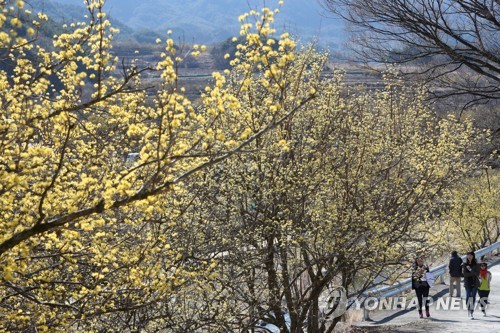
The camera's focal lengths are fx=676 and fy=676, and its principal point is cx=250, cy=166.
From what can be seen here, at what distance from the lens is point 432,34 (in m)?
9.38

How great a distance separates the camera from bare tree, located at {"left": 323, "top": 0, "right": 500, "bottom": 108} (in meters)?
9.30

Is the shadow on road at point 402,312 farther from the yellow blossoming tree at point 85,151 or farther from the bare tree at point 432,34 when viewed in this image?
the yellow blossoming tree at point 85,151

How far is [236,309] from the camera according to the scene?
10875mm

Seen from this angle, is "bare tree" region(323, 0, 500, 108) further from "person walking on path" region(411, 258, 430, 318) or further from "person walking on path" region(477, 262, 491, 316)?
"person walking on path" region(477, 262, 491, 316)

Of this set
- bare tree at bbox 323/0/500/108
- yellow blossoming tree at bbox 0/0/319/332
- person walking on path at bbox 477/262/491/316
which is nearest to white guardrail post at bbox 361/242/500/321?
person walking on path at bbox 477/262/491/316

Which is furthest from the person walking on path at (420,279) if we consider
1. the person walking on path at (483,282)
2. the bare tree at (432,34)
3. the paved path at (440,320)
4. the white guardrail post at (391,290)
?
the bare tree at (432,34)

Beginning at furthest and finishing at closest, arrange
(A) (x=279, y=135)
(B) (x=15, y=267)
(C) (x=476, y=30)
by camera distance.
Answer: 1. (A) (x=279, y=135)
2. (C) (x=476, y=30)
3. (B) (x=15, y=267)

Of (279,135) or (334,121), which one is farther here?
(334,121)

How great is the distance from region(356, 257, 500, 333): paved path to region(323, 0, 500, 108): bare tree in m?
5.96

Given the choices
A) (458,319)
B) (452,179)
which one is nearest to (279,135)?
(452,179)

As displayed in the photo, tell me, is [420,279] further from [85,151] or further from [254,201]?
[85,151]

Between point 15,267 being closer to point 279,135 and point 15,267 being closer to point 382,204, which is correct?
point 279,135

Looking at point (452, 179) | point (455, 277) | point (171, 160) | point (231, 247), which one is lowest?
point (171, 160)

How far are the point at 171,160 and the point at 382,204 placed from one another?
9.60 meters
